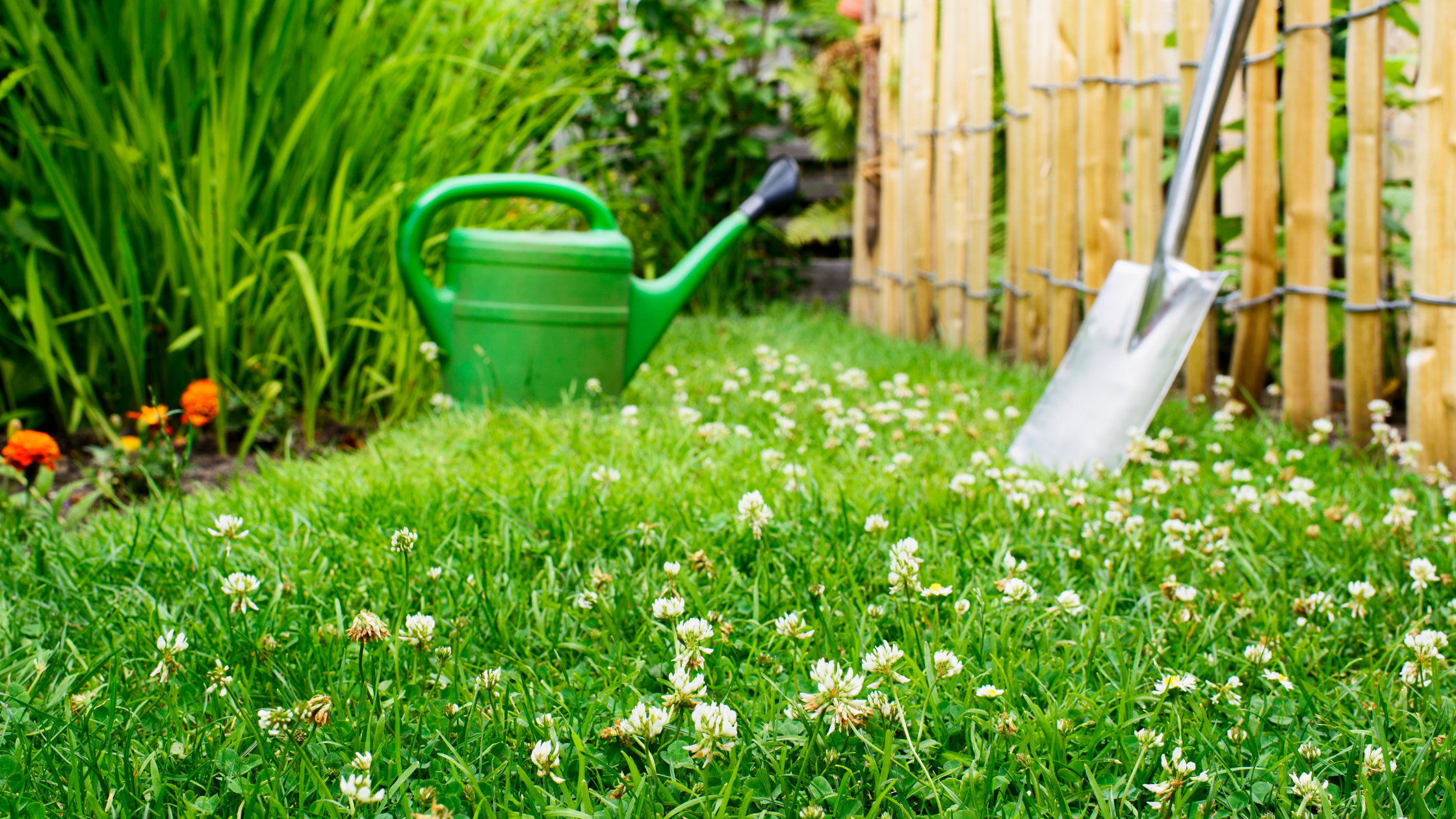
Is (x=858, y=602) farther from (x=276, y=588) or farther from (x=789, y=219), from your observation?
(x=789, y=219)

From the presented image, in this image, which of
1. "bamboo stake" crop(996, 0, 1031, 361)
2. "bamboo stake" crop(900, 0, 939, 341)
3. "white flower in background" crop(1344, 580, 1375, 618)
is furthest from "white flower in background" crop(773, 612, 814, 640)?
"bamboo stake" crop(900, 0, 939, 341)

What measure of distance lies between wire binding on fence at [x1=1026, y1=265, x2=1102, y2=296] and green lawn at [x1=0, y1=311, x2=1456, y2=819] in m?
0.91

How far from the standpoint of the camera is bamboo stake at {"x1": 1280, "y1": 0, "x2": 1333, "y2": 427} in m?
2.00

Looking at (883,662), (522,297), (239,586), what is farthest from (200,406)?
(883,662)

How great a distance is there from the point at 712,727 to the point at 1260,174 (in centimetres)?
193

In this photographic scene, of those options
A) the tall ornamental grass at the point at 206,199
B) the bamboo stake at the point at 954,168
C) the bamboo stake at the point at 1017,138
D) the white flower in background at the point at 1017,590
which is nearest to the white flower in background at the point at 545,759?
the white flower in background at the point at 1017,590

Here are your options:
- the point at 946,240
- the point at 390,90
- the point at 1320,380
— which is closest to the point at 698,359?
the point at 946,240

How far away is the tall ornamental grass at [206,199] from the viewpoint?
6.57ft

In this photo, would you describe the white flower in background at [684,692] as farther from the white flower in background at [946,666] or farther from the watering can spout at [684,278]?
the watering can spout at [684,278]

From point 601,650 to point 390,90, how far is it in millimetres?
1805

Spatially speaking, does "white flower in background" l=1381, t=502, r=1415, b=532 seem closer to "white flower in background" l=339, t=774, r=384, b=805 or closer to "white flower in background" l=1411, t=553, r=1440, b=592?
"white flower in background" l=1411, t=553, r=1440, b=592

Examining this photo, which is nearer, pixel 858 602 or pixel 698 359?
pixel 858 602

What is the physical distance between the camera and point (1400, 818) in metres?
0.75

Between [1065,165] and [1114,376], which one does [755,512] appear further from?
[1065,165]
